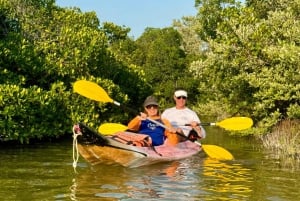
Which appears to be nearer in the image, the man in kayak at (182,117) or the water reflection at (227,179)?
the water reflection at (227,179)

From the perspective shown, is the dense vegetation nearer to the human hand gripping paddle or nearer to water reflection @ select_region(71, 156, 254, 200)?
the human hand gripping paddle

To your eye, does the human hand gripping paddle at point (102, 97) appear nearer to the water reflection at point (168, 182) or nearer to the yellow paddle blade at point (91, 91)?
the yellow paddle blade at point (91, 91)

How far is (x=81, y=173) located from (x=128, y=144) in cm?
123

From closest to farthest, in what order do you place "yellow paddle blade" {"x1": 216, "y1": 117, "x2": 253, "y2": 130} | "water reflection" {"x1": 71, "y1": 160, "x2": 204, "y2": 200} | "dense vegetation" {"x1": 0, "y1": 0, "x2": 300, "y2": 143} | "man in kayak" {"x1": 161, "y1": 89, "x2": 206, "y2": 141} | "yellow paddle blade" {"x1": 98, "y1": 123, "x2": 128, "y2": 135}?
"water reflection" {"x1": 71, "y1": 160, "x2": 204, "y2": 200} → "yellow paddle blade" {"x1": 98, "y1": 123, "x2": 128, "y2": 135} → "yellow paddle blade" {"x1": 216, "y1": 117, "x2": 253, "y2": 130} → "man in kayak" {"x1": 161, "y1": 89, "x2": 206, "y2": 141} → "dense vegetation" {"x1": 0, "y1": 0, "x2": 300, "y2": 143}

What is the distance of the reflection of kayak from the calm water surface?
168 millimetres

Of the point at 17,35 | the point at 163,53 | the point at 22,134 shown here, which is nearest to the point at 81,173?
the point at 22,134

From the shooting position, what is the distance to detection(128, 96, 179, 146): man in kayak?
11.4 meters

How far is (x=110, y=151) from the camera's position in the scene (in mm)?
10203

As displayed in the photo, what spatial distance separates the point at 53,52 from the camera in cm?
1864

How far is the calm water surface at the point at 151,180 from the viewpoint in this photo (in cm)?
798

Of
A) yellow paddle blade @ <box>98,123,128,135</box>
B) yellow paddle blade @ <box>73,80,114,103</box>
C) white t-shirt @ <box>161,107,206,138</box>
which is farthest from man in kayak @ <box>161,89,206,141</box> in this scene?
yellow paddle blade @ <box>98,123,128,135</box>

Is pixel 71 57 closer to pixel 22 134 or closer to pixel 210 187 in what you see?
pixel 22 134

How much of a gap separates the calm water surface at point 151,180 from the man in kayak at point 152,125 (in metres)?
0.68

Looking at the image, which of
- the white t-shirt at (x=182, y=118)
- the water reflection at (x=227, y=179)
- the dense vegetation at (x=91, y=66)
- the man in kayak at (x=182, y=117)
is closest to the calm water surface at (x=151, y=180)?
the water reflection at (x=227, y=179)
